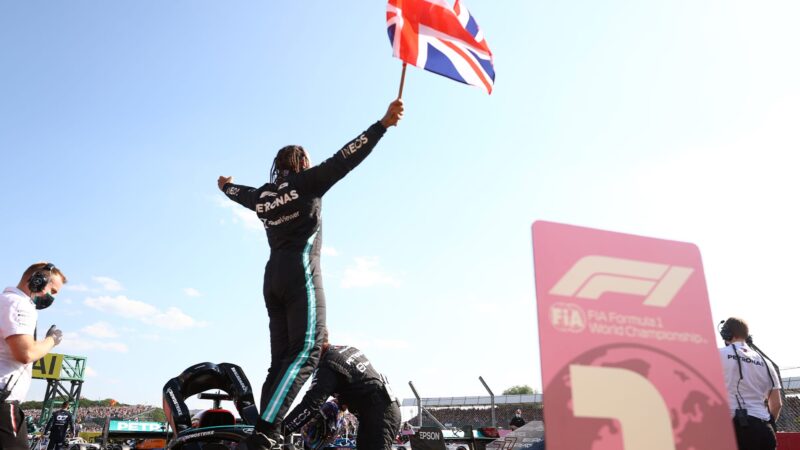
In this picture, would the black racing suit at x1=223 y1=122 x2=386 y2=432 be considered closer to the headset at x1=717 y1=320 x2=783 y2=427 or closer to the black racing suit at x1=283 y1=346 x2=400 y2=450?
the black racing suit at x1=283 y1=346 x2=400 y2=450

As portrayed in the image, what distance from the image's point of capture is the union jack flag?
388 centimetres

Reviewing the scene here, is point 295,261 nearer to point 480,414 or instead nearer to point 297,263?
point 297,263

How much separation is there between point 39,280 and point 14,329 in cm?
35

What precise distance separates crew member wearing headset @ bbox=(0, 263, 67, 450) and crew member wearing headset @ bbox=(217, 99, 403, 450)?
1.19 m

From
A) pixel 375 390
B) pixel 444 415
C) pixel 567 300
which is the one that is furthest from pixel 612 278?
pixel 444 415

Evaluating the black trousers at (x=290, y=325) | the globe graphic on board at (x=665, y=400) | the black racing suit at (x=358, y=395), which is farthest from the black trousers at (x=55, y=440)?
the globe graphic on board at (x=665, y=400)

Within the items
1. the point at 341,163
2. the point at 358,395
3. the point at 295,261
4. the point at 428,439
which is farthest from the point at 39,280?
the point at 428,439

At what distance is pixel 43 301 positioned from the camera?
124 inches

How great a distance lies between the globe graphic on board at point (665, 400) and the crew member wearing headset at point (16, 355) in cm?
259

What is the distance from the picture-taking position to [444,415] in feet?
147

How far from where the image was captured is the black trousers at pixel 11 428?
8.94 ft

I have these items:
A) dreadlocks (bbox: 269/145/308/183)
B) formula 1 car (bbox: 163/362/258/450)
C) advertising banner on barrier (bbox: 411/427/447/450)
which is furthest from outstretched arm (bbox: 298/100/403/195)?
advertising banner on barrier (bbox: 411/427/447/450)

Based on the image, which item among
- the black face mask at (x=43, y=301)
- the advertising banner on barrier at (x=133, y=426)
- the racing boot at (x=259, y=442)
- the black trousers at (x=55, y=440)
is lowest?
the black trousers at (x=55, y=440)

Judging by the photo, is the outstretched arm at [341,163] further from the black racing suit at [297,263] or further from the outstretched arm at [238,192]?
the outstretched arm at [238,192]
